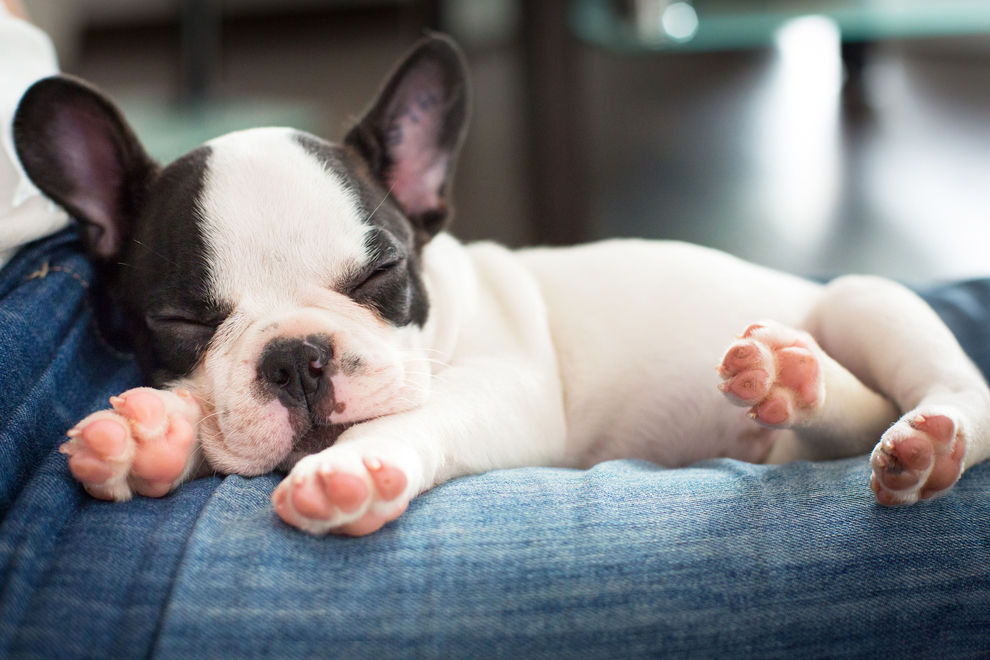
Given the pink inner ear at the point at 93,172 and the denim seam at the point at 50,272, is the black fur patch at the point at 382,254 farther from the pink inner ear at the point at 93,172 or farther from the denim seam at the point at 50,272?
the denim seam at the point at 50,272

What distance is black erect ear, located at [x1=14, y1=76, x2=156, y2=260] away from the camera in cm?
140

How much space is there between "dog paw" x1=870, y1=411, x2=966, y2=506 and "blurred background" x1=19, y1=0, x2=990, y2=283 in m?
2.21

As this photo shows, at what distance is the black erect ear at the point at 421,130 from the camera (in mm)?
1645

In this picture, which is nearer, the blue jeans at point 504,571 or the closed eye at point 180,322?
the blue jeans at point 504,571

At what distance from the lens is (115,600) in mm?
926

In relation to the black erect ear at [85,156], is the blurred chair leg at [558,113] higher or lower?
lower

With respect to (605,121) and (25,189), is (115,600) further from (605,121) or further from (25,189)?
(605,121)

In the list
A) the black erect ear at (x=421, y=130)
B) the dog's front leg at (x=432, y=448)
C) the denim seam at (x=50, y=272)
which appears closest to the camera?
the dog's front leg at (x=432, y=448)

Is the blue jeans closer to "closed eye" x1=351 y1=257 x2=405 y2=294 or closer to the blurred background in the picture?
"closed eye" x1=351 y1=257 x2=405 y2=294

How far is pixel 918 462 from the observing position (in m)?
1.09

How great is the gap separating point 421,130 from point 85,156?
2.04 feet

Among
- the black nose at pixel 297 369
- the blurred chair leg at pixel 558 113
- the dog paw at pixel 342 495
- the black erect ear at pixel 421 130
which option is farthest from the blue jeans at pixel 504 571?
the blurred chair leg at pixel 558 113

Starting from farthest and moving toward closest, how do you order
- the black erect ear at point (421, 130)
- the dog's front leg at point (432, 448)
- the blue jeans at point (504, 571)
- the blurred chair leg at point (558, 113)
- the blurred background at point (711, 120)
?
1. the blurred chair leg at point (558, 113)
2. the blurred background at point (711, 120)
3. the black erect ear at point (421, 130)
4. the dog's front leg at point (432, 448)
5. the blue jeans at point (504, 571)

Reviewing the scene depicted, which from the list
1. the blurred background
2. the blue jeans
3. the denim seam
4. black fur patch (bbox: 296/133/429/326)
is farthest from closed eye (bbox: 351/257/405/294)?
the blurred background
